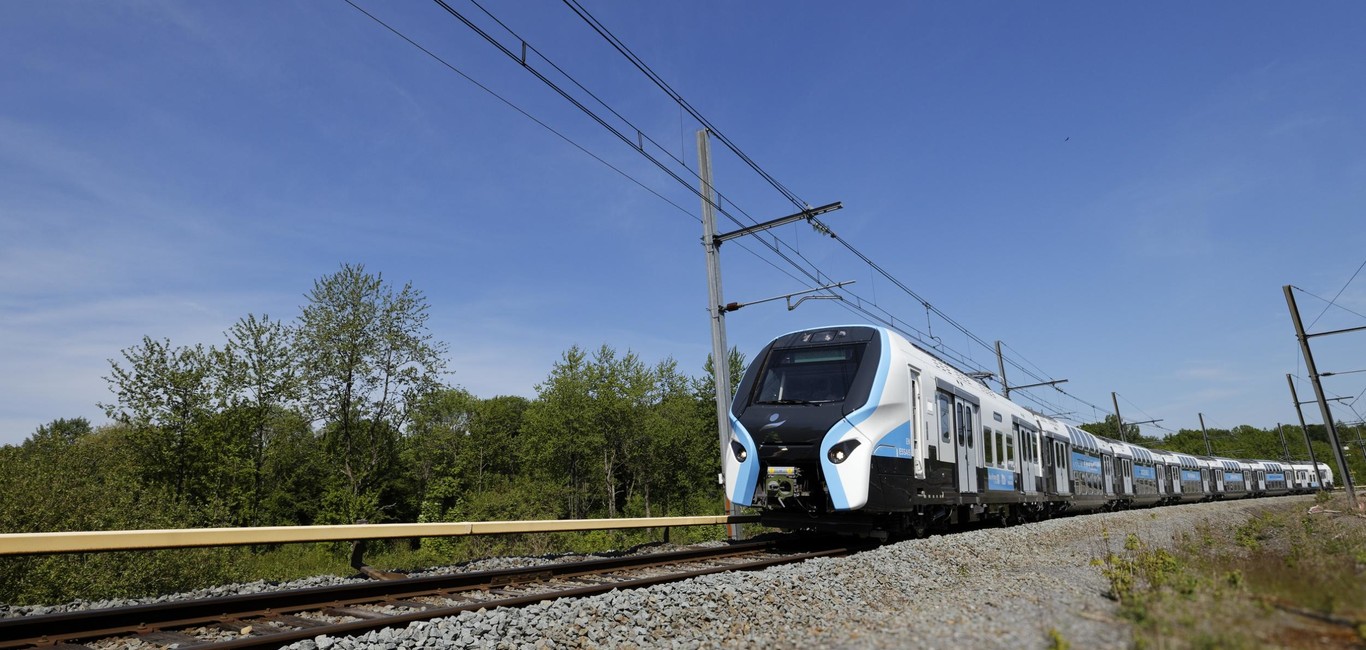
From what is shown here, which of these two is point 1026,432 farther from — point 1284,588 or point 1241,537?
point 1284,588

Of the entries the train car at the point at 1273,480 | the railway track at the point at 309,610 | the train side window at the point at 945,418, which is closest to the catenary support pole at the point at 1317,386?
the train side window at the point at 945,418

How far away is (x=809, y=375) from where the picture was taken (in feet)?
38.0

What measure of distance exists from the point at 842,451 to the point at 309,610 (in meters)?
6.83

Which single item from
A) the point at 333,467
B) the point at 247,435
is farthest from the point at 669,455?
the point at 247,435

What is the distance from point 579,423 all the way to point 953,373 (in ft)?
132

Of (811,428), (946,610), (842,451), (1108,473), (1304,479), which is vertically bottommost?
(946,610)

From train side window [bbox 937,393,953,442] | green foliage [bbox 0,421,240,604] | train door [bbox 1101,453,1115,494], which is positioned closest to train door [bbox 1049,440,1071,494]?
train door [bbox 1101,453,1115,494]

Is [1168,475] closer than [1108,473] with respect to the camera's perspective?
No

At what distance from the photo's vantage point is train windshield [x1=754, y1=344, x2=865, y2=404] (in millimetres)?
11164

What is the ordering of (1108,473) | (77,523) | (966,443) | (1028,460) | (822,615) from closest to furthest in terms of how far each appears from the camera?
1. (822,615)
2. (966,443)
3. (77,523)
4. (1028,460)
5. (1108,473)

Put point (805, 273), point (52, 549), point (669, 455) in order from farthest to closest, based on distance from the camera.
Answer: point (669, 455), point (805, 273), point (52, 549)

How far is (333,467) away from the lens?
3384 cm

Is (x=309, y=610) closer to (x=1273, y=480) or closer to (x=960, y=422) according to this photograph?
(x=960, y=422)

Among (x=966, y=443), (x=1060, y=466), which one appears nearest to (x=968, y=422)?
(x=966, y=443)
